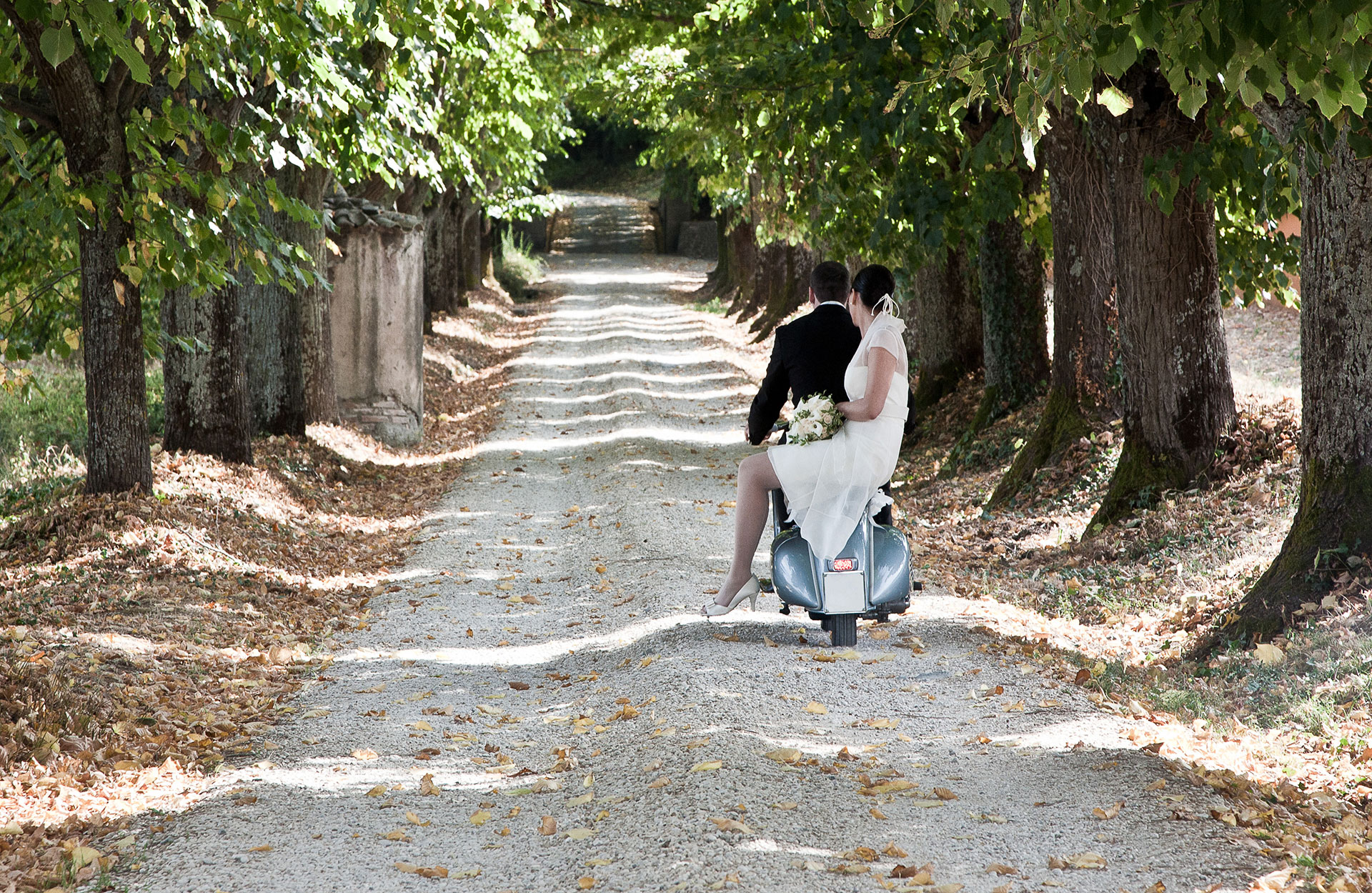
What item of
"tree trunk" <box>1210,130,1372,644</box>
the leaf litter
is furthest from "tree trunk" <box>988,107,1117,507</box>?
the leaf litter

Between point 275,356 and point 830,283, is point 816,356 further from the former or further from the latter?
point 275,356

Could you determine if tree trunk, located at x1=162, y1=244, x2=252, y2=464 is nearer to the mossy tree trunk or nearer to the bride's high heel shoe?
the bride's high heel shoe

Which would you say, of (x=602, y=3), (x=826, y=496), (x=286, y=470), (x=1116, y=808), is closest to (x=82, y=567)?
(x=286, y=470)

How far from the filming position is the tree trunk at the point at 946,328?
14156 millimetres

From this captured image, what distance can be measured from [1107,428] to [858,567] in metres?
5.08

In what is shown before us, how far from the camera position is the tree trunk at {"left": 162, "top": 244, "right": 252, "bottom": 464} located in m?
11.2

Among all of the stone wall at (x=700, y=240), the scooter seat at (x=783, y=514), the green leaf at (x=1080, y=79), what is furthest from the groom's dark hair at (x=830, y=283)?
the stone wall at (x=700, y=240)

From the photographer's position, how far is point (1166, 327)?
881cm

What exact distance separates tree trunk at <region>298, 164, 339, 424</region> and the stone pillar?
0.88 feet

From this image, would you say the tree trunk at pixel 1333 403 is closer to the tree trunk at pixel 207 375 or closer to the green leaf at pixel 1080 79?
the green leaf at pixel 1080 79

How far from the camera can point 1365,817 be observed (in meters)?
4.29

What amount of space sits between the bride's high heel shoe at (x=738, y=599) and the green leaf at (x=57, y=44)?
13.6ft

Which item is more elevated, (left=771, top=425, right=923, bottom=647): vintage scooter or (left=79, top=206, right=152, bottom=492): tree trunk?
(left=79, top=206, right=152, bottom=492): tree trunk

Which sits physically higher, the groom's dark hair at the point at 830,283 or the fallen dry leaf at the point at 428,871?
the groom's dark hair at the point at 830,283
